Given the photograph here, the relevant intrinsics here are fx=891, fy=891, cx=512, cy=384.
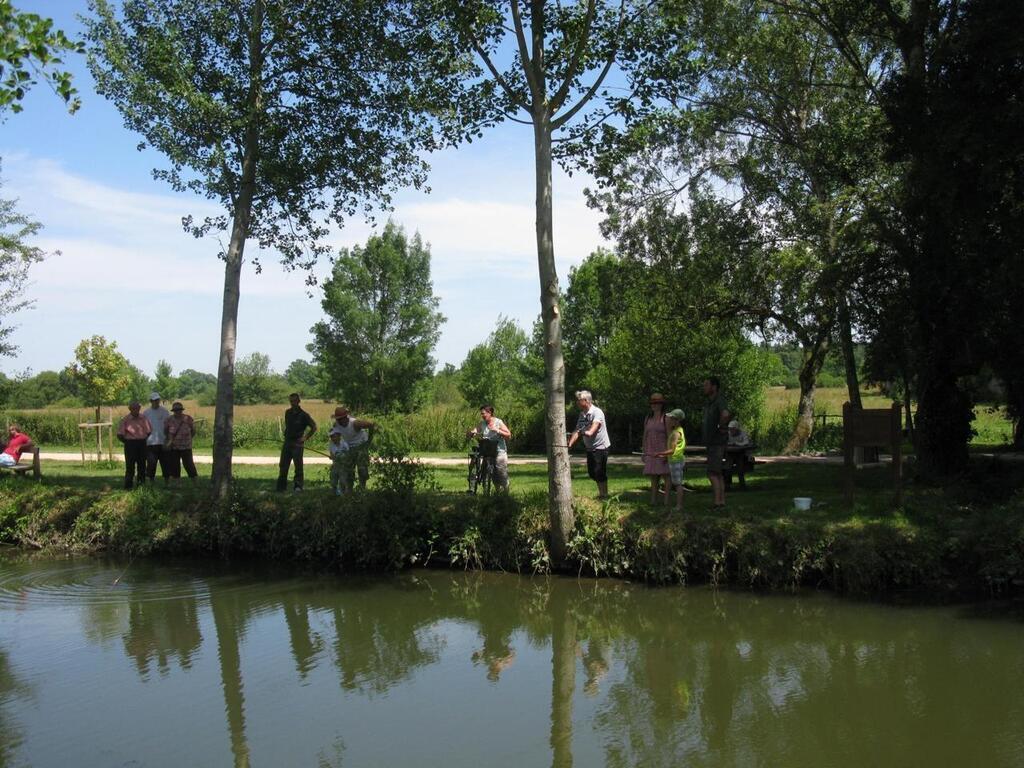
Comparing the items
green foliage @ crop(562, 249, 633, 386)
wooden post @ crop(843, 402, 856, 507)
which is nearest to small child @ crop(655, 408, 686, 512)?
wooden post @ crop(843, 402, 856, 507)

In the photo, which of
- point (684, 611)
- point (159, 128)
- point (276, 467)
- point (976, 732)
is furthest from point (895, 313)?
point (276, 467)

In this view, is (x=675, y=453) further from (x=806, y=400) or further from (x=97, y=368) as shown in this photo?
(x=97, y=368)

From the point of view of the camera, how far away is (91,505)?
1413cm

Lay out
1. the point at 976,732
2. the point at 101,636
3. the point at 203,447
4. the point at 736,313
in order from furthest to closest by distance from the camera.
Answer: the point at 203,447, the point at 736,313, the point at 101,636, the point at 976,732

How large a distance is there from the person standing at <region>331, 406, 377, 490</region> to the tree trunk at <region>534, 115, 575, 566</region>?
309cm

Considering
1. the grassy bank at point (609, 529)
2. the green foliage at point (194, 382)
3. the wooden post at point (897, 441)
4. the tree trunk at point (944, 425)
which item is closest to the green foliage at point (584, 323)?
the grassy bank at point (609, 529)

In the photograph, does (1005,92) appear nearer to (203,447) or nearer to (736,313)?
(736,313)

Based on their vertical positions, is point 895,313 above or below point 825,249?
below

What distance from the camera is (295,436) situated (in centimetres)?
1502

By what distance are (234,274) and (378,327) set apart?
24.7 meters

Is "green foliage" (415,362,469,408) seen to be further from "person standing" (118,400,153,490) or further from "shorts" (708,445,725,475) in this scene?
"shorts" (708,445,725,475)

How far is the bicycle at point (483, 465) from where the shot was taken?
13430 mm

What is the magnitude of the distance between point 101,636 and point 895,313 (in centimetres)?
1172

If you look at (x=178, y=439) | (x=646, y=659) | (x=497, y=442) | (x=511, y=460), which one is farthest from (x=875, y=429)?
(x=511, y=460)
